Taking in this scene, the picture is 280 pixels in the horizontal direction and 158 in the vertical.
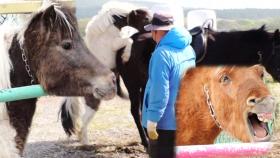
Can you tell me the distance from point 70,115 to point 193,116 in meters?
3.75

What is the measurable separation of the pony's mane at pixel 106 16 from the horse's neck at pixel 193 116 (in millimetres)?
3684

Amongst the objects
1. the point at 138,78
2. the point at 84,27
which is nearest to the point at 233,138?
the point at 138,78

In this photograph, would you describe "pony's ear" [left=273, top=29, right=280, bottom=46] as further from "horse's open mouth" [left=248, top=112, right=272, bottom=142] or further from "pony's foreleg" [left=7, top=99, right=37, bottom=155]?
"pony's foreleg" [left=7, top=99, right=37, bottom=155]

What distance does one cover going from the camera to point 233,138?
3.26 m

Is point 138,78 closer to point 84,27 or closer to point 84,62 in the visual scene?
point 84,27

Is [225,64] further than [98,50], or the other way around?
[98,50]

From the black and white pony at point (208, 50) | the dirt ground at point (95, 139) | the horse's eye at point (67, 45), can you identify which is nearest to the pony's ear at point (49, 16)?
the horse's eye at point (67, 45)

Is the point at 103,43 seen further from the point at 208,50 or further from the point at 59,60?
the point at 59,60

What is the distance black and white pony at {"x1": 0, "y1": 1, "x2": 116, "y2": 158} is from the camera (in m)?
3.15

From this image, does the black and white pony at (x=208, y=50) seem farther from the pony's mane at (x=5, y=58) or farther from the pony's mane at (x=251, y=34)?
the pony's mane at (x=5, y=58)

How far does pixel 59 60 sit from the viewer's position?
3.19 metres

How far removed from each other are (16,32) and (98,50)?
358 cm

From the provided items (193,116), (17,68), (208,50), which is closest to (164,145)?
(193,116)

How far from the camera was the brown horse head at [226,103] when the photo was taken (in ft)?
10.2
